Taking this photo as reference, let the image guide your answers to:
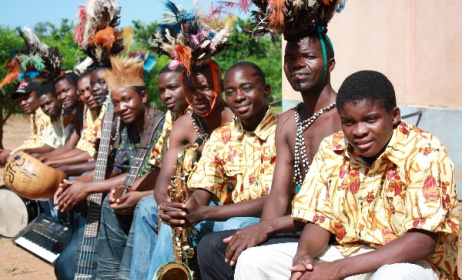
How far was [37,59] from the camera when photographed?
7.81 meters

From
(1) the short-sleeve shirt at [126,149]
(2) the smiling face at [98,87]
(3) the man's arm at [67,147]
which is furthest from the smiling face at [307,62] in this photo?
(3) the man's arm at [67,147]

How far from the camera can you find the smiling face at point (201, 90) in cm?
486

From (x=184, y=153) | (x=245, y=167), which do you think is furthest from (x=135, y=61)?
(x=245, y=167)

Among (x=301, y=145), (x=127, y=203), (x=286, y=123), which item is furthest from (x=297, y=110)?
(x=127, y=203)

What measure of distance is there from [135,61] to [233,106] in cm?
171

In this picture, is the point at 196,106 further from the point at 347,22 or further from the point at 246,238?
the point at 347,22

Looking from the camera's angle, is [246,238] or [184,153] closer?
[246,238]

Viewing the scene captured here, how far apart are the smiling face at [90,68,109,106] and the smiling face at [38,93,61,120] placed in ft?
4.42

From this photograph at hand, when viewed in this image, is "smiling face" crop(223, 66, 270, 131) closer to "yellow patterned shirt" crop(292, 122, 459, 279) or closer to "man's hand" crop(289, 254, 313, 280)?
"yellow patterned shirt" crop(292, 122, 459, 279)

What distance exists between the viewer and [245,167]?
172 inches

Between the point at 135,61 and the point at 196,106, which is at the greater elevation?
the point at 135,61

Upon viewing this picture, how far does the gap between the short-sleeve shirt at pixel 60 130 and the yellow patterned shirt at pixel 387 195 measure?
519 cm

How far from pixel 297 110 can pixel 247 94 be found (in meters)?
0.46

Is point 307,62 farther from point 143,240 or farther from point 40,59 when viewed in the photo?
point 40,59
